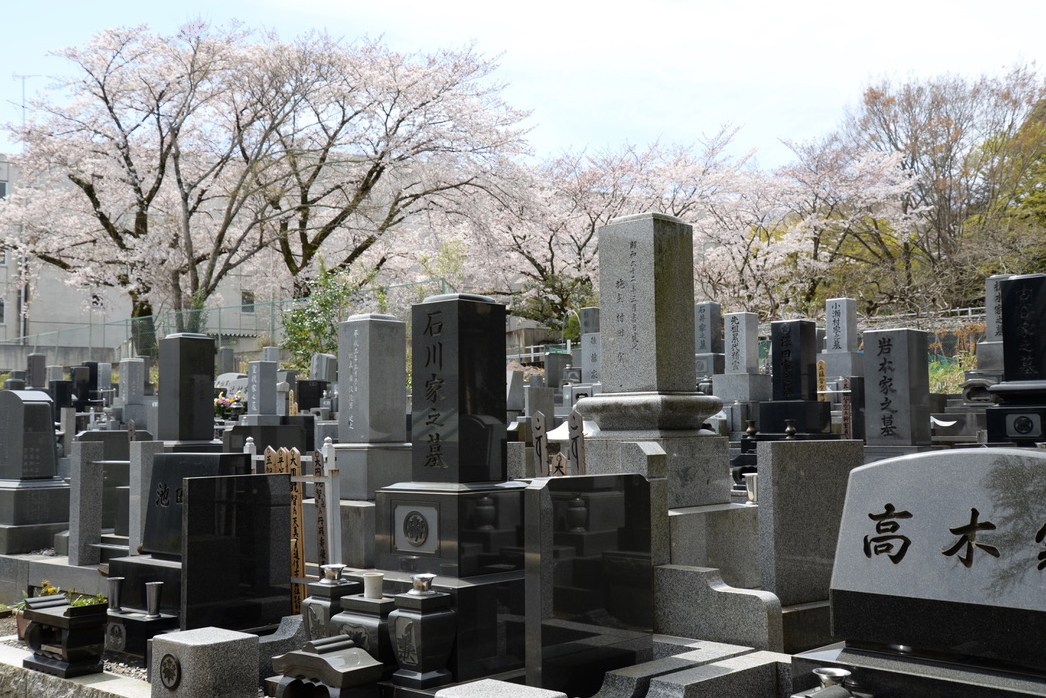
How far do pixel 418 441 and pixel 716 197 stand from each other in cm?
2798

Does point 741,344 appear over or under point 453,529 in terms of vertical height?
over

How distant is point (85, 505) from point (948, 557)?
29.1 ft

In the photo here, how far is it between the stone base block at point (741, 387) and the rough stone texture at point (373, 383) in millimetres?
10176

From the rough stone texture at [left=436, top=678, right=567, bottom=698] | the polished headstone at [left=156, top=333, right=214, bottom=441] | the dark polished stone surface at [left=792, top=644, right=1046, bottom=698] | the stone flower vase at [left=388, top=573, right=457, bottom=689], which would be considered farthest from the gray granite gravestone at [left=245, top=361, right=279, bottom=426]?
the dark polished stone surface at [left=792, top=644, right=1046, bottom=698]

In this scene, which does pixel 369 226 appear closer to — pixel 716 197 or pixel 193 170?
pixel 193 170

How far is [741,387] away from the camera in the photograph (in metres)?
18.9

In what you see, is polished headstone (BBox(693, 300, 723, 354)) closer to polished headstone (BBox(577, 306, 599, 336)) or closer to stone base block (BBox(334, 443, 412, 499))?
polished headstone (BBox(577, 306, 599, 336))

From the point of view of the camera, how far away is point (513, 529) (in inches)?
240

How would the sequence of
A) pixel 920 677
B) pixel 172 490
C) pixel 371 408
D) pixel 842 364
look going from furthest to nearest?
pixel 842 364, pixel 371 408, pixel 172 490, pixel 920 677

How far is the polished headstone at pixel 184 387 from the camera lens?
36.0 ft

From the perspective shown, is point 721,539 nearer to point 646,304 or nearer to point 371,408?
point 646,304

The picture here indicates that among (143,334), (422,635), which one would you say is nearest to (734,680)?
(422,635)

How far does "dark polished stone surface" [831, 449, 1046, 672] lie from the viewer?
3297 millimetres

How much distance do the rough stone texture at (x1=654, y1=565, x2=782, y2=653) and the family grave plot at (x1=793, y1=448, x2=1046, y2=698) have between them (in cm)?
171
